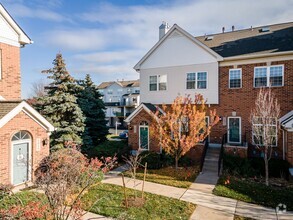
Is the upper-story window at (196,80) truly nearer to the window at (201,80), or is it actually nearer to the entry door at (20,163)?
the window at (201,80)

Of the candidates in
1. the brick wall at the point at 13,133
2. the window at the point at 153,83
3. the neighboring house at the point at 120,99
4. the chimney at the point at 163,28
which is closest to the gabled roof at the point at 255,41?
the chimney at the point at 163,28

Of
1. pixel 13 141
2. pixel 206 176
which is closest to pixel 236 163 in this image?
pixel 206 176

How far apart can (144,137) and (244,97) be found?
838 centimetres

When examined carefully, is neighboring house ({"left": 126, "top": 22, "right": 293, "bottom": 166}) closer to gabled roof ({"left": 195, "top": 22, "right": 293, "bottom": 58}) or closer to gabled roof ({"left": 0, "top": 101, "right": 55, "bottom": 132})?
gabled roof ({"left": 195, "top": 22, "right": 293, "bottom": 58})

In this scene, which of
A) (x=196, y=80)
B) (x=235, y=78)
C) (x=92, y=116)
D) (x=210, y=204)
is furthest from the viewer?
(x=92, y=116)

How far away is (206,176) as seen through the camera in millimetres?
12828

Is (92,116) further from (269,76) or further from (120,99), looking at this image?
(120,99)

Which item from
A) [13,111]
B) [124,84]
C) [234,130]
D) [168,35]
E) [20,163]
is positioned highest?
[124,84]

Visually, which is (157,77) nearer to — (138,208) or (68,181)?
(138,208)

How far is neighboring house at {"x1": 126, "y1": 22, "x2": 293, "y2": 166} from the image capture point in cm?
1481

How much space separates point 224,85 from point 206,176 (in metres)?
7.51

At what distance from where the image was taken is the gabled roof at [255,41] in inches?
605

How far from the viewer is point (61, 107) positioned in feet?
58.0

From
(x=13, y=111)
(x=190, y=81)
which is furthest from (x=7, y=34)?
(x=190, y=81)
